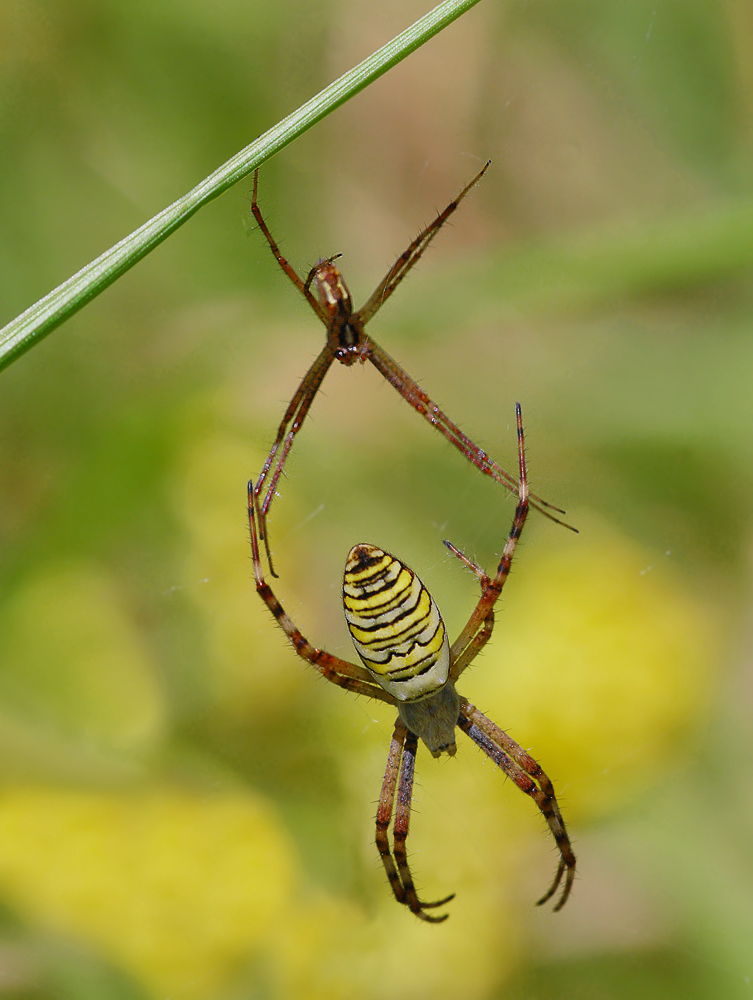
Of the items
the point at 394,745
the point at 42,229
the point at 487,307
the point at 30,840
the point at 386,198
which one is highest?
the point at 42,229

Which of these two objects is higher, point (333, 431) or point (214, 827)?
point (333, 431)

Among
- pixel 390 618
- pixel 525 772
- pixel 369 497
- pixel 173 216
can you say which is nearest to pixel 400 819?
pixel 525 772

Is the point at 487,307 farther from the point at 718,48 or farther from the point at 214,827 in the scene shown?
the point at 214,827

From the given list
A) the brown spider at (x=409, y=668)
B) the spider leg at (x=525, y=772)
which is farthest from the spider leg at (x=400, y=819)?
the spider leg at (x=525, y=772)

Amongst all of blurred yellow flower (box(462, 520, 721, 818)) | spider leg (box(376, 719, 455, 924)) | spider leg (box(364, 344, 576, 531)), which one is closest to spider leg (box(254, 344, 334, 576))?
spider leg (box(364, 344, 576, 531))

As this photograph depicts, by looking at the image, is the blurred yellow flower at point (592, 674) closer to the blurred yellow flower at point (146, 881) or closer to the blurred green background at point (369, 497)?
the blurred green background at point (369, 497)

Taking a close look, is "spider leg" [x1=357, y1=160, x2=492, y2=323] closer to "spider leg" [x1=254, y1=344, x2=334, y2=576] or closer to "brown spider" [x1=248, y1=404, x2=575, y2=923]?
"spider leg" [x1=254, y1=344, x2=334, y2=576]

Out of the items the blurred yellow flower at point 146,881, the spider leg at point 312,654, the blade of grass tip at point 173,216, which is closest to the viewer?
the blade of grass tip at point 173,216

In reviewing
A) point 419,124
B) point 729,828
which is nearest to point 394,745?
point 729,828
